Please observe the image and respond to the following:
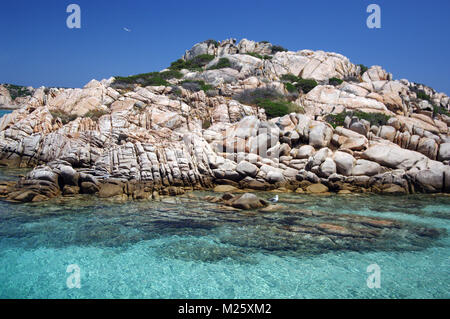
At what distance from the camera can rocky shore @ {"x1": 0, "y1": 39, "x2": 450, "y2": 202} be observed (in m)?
19.4

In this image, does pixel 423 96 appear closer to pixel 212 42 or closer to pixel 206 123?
pixel 206 123

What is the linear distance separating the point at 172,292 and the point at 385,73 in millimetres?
51277

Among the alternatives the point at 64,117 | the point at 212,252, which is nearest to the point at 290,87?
the point at 64,117

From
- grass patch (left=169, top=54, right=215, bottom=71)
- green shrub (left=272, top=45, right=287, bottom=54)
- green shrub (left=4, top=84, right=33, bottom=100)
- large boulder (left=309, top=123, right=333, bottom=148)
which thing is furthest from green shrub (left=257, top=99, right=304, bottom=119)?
green shrub (left=4, top=84, right=33, bottom=100)

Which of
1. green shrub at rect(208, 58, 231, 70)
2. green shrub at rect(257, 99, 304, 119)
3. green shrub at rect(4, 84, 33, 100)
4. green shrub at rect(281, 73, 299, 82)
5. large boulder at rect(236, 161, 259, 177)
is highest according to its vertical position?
green shrub at rect(4, 84, 33, 100)

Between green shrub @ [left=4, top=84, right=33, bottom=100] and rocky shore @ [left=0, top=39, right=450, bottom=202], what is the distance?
71298 mm

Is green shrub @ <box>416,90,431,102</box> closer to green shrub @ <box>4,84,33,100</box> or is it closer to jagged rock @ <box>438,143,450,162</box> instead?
jagged rock @ <box>438,143,450,162</box>

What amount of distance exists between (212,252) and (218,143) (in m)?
14.4

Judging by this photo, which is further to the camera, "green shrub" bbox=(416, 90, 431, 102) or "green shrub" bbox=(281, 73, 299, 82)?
"green shrub" bbox=(281, 73, 299, 82)

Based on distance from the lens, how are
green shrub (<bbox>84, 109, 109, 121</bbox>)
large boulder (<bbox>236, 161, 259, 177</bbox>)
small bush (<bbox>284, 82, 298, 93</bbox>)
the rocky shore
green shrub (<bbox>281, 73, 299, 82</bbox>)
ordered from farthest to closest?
green shrub (<bbox>281, 73, 299, 82</bbox>) < small bush (<bbox>284, 82, 298, 93</bbox>) < green shrub (<bbox>84, 109, 109, 121</bbox>) < large boulder (<bbox>236, 161, 259, 177</bbox>) < the rocky shore

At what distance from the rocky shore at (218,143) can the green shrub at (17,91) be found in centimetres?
7130

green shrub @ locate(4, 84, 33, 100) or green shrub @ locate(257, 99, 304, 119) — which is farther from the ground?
green shrub @ locate(4, 84, 33, 100)
